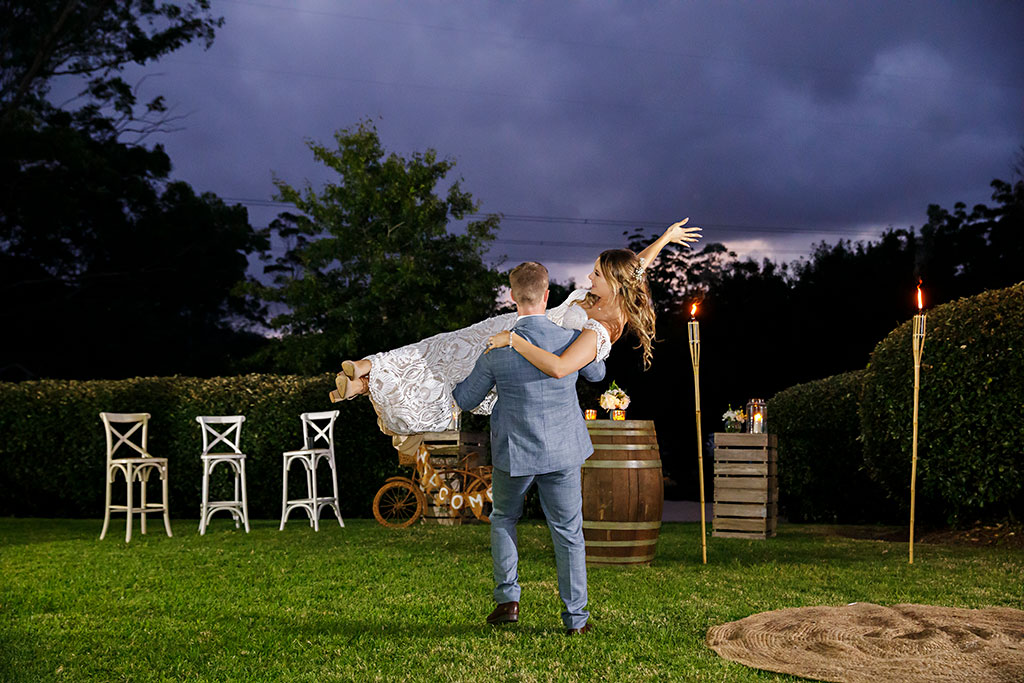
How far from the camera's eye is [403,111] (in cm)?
1830

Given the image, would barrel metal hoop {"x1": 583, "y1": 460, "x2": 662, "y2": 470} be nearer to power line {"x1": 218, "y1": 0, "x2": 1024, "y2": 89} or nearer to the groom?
the groom

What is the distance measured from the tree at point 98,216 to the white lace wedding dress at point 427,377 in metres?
15.1

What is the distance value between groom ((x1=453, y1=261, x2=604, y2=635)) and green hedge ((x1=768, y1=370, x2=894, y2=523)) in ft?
23.8

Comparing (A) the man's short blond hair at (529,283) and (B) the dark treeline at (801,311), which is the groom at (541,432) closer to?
(A) the man's short blond hair at (529,283)

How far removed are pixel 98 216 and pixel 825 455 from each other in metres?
19.0

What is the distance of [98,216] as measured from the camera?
71.9ft

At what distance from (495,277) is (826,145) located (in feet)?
23.5

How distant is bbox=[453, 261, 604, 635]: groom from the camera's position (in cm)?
394

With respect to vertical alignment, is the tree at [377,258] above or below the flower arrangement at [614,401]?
above

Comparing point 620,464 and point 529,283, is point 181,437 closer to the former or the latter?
point 620,464

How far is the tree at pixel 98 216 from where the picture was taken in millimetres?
19797

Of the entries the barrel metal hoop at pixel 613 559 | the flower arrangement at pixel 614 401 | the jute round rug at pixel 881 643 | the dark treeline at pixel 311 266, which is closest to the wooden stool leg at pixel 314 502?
the flower arrangement at pixel 614 401

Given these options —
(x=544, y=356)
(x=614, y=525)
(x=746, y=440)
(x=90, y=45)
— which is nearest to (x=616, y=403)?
(x=614, y=525)

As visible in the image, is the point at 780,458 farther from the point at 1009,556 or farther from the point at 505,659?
the point at 505,659
